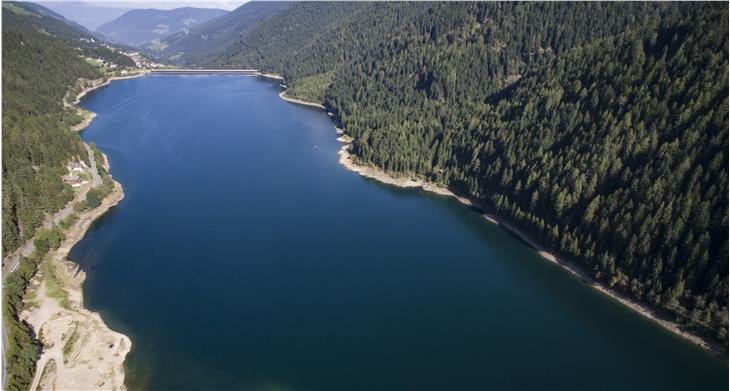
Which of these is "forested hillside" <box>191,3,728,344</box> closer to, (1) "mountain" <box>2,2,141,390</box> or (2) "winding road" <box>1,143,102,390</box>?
(2) "winding road" <box>1,143,102,390</box>

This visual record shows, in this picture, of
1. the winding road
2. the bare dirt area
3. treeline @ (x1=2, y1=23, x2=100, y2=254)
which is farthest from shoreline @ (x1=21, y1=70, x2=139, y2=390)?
treeline @ (x1=2, y1=23, x2=100, y2=254)

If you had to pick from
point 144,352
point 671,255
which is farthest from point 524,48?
point 144,352

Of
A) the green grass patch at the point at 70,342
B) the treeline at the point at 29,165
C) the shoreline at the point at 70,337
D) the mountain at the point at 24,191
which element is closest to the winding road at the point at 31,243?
A: the mountain at the point at 24,191

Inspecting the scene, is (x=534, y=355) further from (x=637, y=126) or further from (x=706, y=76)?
(x=706, y=76)

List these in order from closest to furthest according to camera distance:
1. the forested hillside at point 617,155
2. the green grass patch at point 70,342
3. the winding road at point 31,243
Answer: the green grass patch at point 70,342 → the winding road at point 31,243 → the forested hillside at point 617,155

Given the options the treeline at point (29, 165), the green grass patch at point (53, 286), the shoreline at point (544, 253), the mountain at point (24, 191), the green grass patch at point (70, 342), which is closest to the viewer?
the mountain at point (24, 191)

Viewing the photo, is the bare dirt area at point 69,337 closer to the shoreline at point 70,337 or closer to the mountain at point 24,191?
the shoreline at point 70,337

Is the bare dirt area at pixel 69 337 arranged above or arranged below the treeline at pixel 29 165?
below

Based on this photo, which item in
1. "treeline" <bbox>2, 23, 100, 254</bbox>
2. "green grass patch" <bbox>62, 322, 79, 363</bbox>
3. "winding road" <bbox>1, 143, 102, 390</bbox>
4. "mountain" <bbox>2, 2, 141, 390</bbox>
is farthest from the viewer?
"treeline" <bbox>2, 23, 100, 254</bbox>
